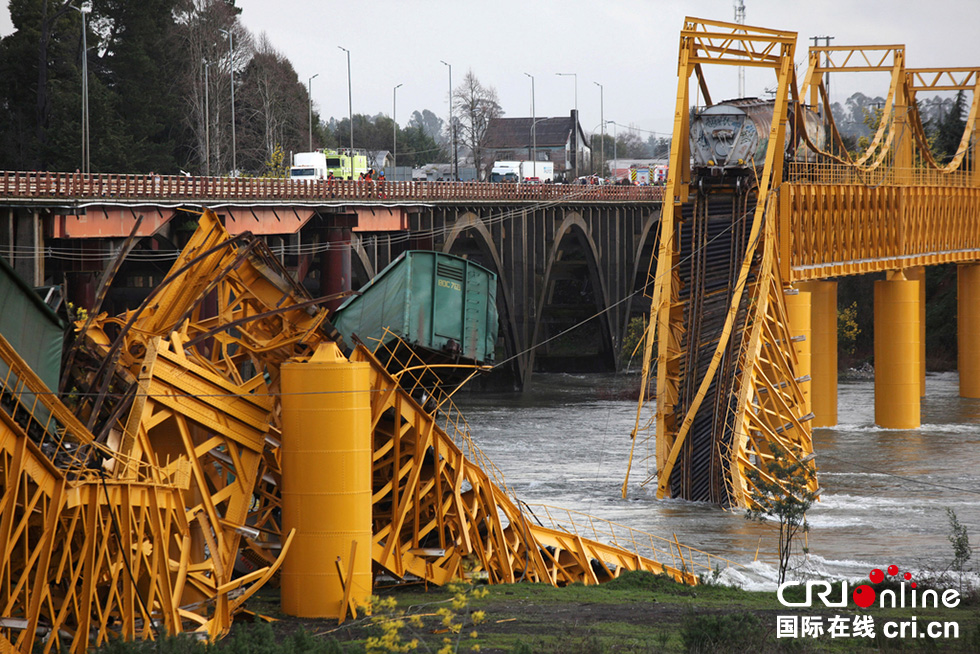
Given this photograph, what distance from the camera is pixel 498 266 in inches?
3034

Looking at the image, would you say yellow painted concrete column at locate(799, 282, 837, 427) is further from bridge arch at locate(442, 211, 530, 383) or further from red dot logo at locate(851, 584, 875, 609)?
red dot logo at locate(851, 584, 875, 609)

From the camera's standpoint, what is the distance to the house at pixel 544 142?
540 feet

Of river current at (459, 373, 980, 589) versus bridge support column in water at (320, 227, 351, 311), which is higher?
bridge support column in water at (320, 227, 351, 311)

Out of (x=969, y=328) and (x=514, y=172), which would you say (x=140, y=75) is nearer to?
(x=514, y=172)

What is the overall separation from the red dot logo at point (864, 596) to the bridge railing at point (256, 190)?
31.0 meters

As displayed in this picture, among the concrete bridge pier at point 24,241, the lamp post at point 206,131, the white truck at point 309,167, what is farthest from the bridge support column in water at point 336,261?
the white truck at point 309,167

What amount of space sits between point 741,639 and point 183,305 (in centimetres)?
1085

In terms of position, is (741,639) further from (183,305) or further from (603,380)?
(603,380)

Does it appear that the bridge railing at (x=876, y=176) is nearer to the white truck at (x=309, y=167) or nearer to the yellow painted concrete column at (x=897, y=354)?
the yellow painted concrete column at (x=897, y=354)

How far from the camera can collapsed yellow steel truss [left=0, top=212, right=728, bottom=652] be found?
1717 cm

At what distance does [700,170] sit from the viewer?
45.6 m

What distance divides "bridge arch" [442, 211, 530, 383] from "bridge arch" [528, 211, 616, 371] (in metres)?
1.36

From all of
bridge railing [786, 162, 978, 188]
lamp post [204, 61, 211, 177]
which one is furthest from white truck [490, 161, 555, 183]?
bridge railing [786, 162, 978, 188]

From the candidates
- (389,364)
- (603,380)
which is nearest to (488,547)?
(389,364)
